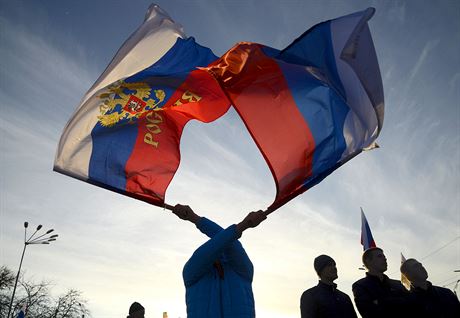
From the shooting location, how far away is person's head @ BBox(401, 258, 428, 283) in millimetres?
4465

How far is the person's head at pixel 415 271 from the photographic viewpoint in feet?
Answer: 14.6

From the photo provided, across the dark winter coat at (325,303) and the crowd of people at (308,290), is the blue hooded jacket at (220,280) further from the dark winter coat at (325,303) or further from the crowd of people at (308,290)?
the dark winter coat at (325,303)

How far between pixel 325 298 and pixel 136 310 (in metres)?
2.76

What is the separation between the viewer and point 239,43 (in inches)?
159

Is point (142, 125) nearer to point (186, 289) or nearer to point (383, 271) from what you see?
point (186, 289)

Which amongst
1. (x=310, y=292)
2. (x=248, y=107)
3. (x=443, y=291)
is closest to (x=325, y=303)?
(x=310, y=292)

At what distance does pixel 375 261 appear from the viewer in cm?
440

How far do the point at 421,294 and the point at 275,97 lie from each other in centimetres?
307

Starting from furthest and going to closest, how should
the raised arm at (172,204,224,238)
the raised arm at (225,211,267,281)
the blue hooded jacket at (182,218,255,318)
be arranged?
the raised arm at (172,204,224,238)
the raised arm at (225,211,267,281)
the blue hooded jacket at (182,218,255,318)

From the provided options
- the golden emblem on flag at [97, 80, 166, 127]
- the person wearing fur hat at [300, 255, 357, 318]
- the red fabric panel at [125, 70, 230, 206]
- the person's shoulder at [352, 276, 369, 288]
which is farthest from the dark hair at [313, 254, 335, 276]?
the golden emblem on flag at [97, 80, 166, 127]

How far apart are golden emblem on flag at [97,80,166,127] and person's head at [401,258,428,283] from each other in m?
3.76

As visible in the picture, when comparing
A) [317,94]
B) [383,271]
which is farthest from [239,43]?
[383,271]

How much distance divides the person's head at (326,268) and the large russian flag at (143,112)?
2132 mm

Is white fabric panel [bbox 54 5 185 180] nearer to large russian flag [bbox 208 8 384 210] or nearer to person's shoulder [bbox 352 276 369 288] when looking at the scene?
large russian flag [bbox 208 8 384 210]
